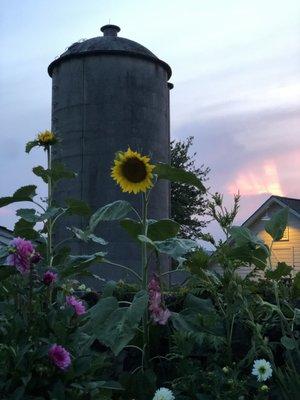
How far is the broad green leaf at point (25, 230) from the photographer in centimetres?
340

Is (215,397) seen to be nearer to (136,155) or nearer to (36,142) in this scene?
(136,155)

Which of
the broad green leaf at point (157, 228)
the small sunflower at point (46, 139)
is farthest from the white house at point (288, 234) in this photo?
the broad green leaf at point (157, 228)

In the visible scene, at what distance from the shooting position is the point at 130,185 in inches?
126

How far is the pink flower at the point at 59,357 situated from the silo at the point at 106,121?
7.75 metres

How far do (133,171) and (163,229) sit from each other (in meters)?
0.35

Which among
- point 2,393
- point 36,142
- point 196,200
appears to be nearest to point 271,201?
point 196,200

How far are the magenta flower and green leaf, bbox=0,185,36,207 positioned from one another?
0.94 meters

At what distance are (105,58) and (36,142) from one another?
7.41 m

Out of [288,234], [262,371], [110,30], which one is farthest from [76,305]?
[288,234]

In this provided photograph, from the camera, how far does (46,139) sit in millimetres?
3725

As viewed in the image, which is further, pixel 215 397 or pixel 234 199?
pixel 234 199

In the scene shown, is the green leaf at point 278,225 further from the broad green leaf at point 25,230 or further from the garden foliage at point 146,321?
the broad green leaf at point 25,230

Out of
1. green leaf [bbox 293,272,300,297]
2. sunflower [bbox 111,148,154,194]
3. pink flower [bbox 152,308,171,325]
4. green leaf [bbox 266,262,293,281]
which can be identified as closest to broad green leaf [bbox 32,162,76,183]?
sunflower [bbox 111,148,154,194]

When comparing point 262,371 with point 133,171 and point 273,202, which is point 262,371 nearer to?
point 133,171
